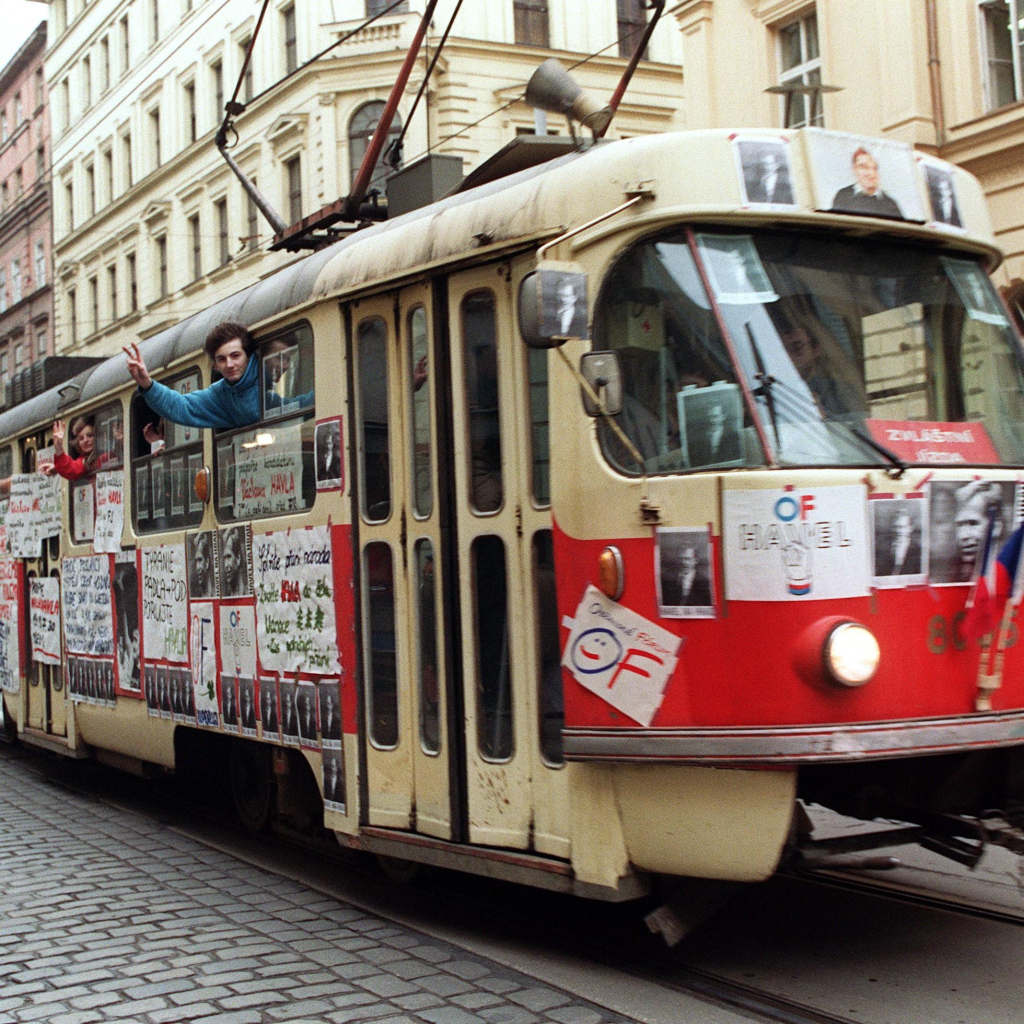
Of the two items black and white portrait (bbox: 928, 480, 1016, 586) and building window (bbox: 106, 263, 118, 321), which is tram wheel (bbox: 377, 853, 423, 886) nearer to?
black and white portrait (bbox: 928, 480, 1016, 586)

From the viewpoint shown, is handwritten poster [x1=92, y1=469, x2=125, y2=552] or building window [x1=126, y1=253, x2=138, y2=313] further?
building window [x1=126, y1=253, x2=138, y2=313]

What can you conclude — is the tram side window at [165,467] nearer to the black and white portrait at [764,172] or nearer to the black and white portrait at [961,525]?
the black and white portrait at [764,172]

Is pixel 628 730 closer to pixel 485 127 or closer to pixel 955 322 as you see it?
pixel 955 322

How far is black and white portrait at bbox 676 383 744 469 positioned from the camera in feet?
15.9

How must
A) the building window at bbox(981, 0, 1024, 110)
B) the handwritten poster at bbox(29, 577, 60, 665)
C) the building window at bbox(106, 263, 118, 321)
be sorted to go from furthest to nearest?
1. the building window at bbox(106, 263, 118, 321)
2. the building window at bbox(981, 0, 1024, 110)
3. the handwritten poster at bbox(29, 577, 60, 665)

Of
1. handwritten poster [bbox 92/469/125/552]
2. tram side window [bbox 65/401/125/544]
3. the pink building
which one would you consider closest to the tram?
handwritten poster [bbox 92/469/125/552]

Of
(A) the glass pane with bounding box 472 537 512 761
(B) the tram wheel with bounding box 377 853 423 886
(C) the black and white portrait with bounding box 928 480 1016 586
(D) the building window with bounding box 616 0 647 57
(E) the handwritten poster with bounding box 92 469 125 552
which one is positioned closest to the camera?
(C) the black and white portrait with bounding box 928 480 1016 586

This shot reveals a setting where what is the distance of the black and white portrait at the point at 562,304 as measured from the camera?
4949 millimetres

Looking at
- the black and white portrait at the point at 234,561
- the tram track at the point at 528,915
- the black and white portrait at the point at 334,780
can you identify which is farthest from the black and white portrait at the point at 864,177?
the black and white portrait at the point at 234,561

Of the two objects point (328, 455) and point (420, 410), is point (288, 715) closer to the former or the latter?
point (328, 455)

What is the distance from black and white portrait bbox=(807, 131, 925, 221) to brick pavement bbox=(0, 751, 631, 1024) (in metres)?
2.95

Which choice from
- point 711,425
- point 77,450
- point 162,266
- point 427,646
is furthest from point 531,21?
point 711,425

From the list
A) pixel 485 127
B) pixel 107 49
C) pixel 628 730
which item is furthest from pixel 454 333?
pixel 107 49

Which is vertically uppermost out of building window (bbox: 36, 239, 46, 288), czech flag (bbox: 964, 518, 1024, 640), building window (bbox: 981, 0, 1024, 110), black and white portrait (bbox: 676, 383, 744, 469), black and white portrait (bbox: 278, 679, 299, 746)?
building window (bbox: 36, 239, 46, 288)
